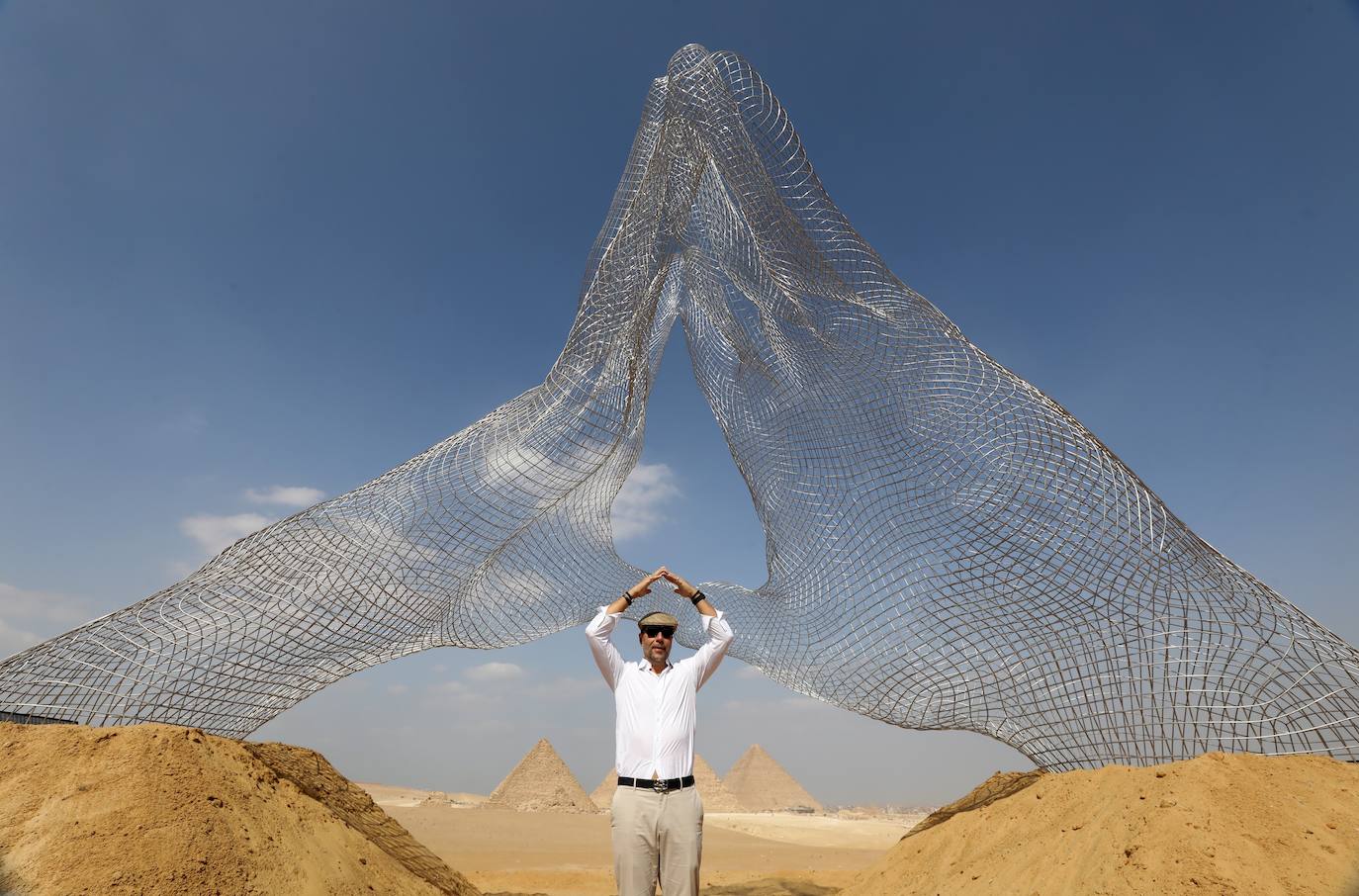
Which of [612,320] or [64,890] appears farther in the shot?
[612,320]

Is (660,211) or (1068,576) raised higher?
(660,211)

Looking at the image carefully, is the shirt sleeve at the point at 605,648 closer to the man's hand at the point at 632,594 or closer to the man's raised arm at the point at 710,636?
the man's hand at the point at 632,594

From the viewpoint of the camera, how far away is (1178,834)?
5.16 meters

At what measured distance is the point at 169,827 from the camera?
5383 millimetres

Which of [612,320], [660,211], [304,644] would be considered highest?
[660,211]

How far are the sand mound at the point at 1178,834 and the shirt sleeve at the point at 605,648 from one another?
11.8ft

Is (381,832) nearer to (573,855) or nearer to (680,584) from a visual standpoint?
(680,584)

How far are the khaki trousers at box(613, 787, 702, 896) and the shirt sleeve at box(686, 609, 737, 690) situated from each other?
2.17 feet

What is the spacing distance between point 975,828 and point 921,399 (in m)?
4.39

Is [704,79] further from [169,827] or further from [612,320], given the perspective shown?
[169,827]

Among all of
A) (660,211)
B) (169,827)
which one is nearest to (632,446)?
(660,211)

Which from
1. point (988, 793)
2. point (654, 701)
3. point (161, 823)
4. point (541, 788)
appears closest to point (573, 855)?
point (988, 793)

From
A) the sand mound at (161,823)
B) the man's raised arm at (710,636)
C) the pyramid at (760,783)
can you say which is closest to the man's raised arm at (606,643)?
the man's raised arm at (710,636)

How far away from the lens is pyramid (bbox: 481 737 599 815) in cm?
4491
